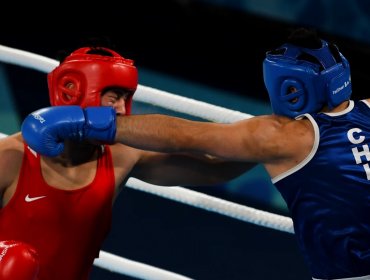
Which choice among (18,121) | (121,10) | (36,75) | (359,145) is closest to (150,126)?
(359,145)

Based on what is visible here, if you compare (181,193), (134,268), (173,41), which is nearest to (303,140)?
(181,193)

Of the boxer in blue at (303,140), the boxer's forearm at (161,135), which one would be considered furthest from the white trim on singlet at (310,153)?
the boxer's forearm at (161,135)

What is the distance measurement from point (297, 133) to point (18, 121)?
2.50 meters

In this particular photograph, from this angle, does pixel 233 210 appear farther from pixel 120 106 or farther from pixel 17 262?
pixel 17 262

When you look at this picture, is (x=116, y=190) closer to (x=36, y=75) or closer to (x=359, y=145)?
(x=359, y=145)

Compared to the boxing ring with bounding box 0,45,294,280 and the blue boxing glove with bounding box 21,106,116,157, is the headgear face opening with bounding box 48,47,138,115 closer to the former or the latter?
the blue boxing glove with bounding box 21,106,116,157

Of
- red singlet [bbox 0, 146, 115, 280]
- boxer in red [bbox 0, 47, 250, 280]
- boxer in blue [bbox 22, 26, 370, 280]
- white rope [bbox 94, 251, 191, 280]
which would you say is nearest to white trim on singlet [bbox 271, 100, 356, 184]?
boxer in blue [bbox 22, 26, 370, 280]

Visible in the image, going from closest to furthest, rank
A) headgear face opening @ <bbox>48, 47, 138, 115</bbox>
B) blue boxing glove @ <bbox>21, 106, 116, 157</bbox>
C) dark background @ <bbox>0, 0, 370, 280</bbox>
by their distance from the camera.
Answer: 1. blue boxing glove @ <bbox>21, 106, 116, 157</bbox>
2. headgear face opening @ <bbox>48, 47, 138, 115</bbox>
3. dark background @ <bbox>0, 0, 370, 280</bbox>

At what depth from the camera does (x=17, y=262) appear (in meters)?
2.10

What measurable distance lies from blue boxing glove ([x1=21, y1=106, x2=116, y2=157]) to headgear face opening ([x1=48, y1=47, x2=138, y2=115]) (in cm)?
20

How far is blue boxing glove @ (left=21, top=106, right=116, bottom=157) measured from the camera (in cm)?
208

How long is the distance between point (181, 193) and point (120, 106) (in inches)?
23.4

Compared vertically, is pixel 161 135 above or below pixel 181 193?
above

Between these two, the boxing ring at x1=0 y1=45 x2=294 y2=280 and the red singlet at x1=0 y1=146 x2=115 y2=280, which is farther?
the boxing ring at x1=0 y1=45 x2=294 y2=280
